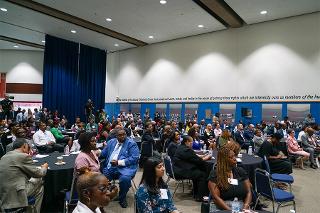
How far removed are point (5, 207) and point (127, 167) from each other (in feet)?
6.73

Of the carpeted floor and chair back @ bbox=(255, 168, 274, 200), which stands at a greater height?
Result: chair back @ bbox=(255, 168, 274, 200)

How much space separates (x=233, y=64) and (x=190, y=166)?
31.1 feet

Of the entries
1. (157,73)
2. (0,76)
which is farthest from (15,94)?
(157,73)

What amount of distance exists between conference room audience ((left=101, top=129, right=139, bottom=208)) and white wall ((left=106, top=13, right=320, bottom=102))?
30.5 ft

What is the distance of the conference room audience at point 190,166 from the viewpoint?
4.73 m

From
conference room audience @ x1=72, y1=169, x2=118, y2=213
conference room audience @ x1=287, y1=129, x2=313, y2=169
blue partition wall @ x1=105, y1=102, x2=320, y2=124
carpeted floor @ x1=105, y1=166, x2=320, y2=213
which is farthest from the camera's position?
blue partition wall @ x1=105, y1=102, x2=320, y2=124

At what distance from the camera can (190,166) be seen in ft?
15.6

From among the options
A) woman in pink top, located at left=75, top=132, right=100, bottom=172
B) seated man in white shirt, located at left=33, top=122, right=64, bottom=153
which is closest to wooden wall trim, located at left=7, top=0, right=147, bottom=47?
seated man in white shirt, located at left=33, top=122, right=64, bottom=153

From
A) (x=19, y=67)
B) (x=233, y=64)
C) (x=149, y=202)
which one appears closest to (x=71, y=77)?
(x=19, y=67)

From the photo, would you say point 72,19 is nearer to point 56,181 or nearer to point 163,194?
point 56,181

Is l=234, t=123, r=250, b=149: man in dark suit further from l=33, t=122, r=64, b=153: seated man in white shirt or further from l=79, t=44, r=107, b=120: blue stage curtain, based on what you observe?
l=79, t=44, r=107, b=120: blue stage curtain

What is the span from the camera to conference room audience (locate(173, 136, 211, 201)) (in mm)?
4734

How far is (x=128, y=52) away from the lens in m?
17.6

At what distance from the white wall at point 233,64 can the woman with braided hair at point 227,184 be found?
32.2 feet
